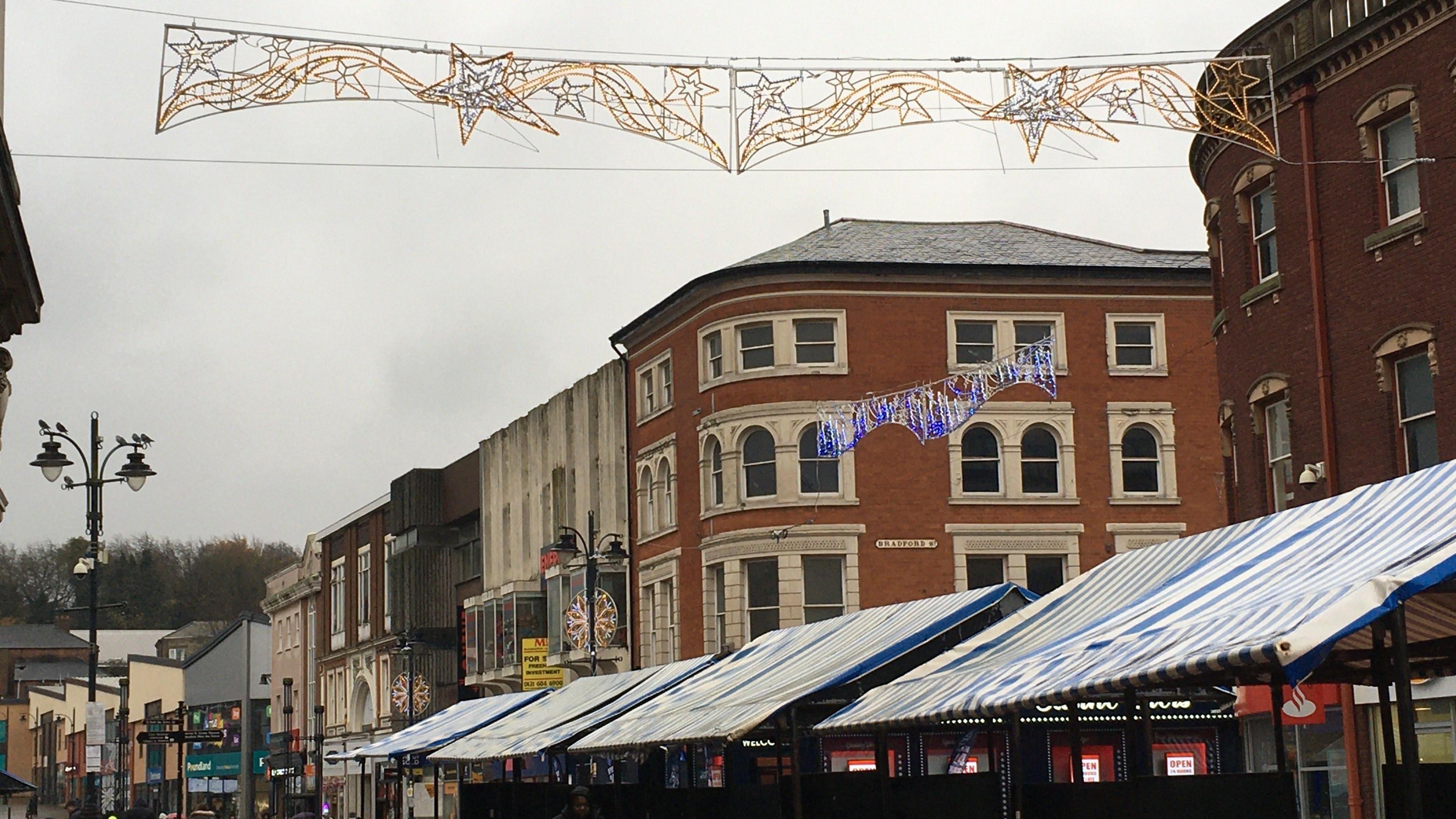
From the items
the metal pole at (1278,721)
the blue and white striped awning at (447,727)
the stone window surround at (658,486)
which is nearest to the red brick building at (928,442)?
the stone window surround at (658,486)

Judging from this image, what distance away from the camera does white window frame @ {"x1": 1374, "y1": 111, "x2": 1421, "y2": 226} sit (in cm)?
2641

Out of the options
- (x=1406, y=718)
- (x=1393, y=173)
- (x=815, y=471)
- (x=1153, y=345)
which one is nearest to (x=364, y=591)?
(x=815, y=471)

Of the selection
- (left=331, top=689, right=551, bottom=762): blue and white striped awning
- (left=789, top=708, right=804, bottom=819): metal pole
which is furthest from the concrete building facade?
(left=789, top=708, right=804, bottom=819): metal pole

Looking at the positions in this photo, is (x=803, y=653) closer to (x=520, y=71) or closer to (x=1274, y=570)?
(x=520, y=71)

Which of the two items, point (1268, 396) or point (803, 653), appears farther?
point (1268, 396)

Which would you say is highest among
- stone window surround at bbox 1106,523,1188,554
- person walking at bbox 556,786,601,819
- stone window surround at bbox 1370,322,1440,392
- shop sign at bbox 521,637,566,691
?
stone window surround at bbox 1370,322,1440,392

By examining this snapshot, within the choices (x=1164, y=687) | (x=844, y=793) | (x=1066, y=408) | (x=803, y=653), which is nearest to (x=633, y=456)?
(x=1066, y=408)

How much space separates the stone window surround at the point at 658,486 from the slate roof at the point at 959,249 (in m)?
5.89

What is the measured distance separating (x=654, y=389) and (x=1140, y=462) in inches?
536

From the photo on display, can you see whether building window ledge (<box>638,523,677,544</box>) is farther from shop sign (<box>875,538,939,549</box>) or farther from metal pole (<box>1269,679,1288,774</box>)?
metal pole (<box>1269,679,1288,774</box>)

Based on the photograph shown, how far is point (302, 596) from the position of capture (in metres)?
93.0

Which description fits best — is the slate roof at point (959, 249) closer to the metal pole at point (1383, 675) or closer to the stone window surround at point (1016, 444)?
the stone window surround at point (1016, 444)

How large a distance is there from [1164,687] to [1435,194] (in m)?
16.5

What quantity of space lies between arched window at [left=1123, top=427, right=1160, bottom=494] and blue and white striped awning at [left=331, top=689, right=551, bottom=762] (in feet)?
62.3
